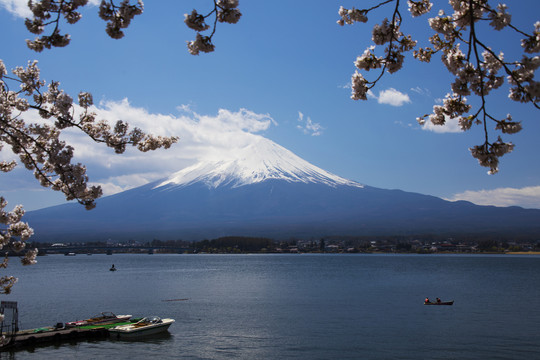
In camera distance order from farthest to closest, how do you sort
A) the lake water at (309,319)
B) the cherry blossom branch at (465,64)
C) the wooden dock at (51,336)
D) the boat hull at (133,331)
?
1. the boat hull at (133,331)
2. the wooden dock at (51,336)
3. the lake water at (309,319)
4. the cherry blossom branch at (465,64)

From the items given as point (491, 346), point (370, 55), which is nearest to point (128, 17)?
point (370, 55)

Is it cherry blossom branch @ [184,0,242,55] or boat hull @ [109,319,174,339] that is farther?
boat hull @ [109,319,174,339]

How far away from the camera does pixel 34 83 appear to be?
17.6ft

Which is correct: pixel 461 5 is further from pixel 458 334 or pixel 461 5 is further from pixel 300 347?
pixel 458 334

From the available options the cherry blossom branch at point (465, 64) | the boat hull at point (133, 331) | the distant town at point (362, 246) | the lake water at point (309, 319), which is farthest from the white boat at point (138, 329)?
the distant town at point (362, 246)

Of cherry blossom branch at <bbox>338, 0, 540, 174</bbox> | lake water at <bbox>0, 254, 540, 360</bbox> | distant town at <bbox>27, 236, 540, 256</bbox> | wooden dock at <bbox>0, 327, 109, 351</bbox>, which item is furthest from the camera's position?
distant town at <bbox>27, 236, 540, 256</bbox>

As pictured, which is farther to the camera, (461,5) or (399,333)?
(399,333)

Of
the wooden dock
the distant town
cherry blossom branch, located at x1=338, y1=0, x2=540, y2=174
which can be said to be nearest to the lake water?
the wooden dock

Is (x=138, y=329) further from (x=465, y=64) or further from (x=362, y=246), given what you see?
(x=362, y=246)

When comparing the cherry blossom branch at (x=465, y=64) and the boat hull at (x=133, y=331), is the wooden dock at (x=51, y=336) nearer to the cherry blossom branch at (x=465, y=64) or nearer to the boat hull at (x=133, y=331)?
the boat hull at (x=133, y=331)

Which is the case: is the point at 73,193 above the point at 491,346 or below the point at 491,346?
above

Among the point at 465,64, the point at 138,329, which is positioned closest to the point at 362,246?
the point at 138,329

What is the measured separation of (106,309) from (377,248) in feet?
420

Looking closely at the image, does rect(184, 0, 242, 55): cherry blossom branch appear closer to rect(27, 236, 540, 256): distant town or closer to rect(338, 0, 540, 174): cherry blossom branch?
rect(338, 0, 540, 174): cherry blossom branch
